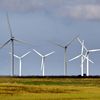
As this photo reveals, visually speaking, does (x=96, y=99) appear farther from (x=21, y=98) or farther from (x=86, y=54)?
(x=86, y=54)

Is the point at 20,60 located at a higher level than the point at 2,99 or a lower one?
higher

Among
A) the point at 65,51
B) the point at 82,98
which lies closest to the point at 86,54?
the point at 65,51

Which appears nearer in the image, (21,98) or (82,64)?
(21,98)

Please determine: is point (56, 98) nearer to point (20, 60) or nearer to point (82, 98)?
point (82, 98)

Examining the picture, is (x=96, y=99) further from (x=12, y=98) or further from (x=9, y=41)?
(x=9, y=41)

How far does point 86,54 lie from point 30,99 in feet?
257

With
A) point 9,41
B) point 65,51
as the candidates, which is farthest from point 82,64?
point 9,41

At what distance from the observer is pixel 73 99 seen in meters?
69.4

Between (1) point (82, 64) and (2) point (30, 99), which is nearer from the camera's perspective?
(2) point (30, 99)

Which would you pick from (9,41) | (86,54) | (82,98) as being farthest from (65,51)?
(82,98)

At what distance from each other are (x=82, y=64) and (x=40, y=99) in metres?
71.6

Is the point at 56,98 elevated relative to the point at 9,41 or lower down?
lower down

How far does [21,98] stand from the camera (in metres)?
70.3

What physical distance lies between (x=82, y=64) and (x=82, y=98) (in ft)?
224
